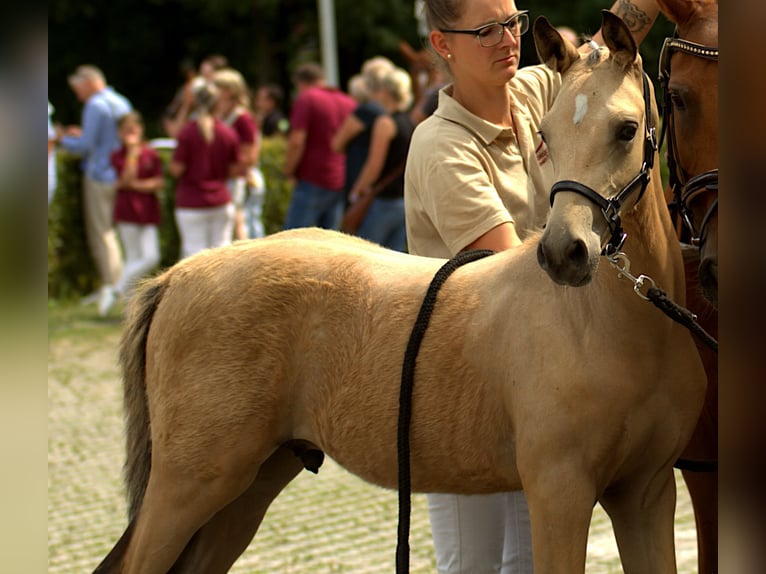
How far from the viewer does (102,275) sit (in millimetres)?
13039

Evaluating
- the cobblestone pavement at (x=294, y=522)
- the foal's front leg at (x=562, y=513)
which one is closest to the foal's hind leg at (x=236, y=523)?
the foal's front leg at (x=562, y=513)

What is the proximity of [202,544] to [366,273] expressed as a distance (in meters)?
1.14

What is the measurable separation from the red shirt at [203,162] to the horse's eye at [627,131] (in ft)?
31.6

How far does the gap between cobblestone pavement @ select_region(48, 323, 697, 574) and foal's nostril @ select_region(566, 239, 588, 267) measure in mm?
3075

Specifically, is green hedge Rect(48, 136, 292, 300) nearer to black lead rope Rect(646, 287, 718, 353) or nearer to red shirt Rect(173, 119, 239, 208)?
red shirt Rect(173, 119, 239, 208)

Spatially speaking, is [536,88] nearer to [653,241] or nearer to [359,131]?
[653,241]

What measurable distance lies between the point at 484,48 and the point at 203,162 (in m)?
8.81

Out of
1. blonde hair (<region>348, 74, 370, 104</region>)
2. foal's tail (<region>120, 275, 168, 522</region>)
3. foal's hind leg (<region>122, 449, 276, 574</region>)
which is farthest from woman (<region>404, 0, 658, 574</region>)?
blonde hair (<region>348, 74, 370, 104</region>)

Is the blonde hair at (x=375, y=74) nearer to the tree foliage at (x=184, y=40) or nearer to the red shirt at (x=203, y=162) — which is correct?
the red shirt at (x=203, y=162)

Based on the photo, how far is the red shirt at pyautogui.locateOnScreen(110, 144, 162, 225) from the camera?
12.6 metres

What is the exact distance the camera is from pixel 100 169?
42.7 feet

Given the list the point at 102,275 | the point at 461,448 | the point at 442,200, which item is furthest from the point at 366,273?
the point at 102,275
